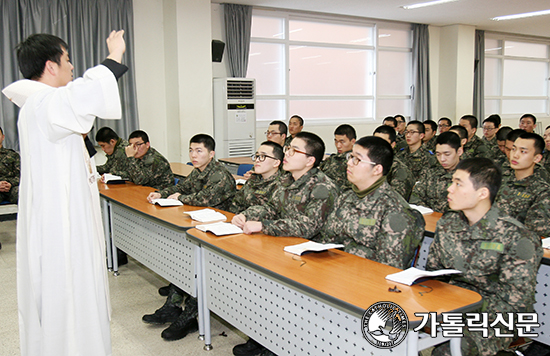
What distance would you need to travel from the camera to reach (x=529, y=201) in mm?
3289

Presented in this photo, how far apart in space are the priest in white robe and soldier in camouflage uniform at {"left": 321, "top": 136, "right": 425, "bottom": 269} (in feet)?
4.22

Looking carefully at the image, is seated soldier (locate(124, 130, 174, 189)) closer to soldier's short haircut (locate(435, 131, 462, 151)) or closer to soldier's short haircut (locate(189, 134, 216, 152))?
soldier's short haircut (locate(189, 134, 216, 152))

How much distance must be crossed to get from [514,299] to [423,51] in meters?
9.11

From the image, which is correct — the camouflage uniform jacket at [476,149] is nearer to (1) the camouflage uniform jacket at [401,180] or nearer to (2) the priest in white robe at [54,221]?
(1) the camouflage uniform jacket at [401,180]

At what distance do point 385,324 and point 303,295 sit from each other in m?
0.51

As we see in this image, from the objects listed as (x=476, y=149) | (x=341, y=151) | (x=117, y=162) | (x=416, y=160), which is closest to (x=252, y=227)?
(x=341, y=151)

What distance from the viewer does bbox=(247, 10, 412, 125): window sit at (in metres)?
8.60

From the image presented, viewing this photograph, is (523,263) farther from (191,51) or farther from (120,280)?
(191,51)

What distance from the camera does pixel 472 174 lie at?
2145mm

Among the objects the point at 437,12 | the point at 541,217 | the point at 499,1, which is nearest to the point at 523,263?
the point at 541,217

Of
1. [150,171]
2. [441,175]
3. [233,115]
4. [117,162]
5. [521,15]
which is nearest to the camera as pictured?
[441,175]

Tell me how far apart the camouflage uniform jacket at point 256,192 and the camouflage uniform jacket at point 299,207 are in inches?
10.9

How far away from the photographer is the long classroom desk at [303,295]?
173 cm

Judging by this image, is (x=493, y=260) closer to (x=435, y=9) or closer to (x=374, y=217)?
(x=374, y=217)
